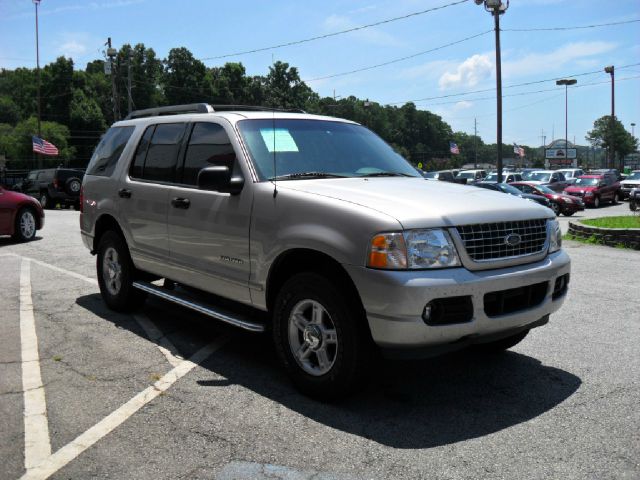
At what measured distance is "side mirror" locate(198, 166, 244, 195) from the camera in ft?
14.3

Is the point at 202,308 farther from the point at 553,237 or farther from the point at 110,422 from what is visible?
the point at 553,237

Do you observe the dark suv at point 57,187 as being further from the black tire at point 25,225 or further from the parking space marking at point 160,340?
the parking space marking at point 160,340

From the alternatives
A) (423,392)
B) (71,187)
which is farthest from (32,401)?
(71,187)

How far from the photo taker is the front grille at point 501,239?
378cm

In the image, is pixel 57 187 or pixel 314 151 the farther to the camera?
pixel 57 187

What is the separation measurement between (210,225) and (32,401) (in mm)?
1744

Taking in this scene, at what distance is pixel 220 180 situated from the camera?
4.38m

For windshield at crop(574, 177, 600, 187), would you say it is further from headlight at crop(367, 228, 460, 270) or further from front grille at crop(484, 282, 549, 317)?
headlight at crop(367, 228, 460, 270)

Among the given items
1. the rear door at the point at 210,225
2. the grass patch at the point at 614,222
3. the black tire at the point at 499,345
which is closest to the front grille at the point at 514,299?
the black tire at the point at 499,345

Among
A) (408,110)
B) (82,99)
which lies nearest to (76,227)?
(82,99)

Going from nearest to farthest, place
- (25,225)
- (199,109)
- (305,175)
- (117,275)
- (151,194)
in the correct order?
(305,175) → (199,109) → (151,194) → (117,275) → (25,225)

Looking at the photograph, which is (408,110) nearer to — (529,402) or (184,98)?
(184,98)

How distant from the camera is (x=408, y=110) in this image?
14812cm

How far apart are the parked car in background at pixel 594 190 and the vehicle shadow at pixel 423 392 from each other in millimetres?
29049
